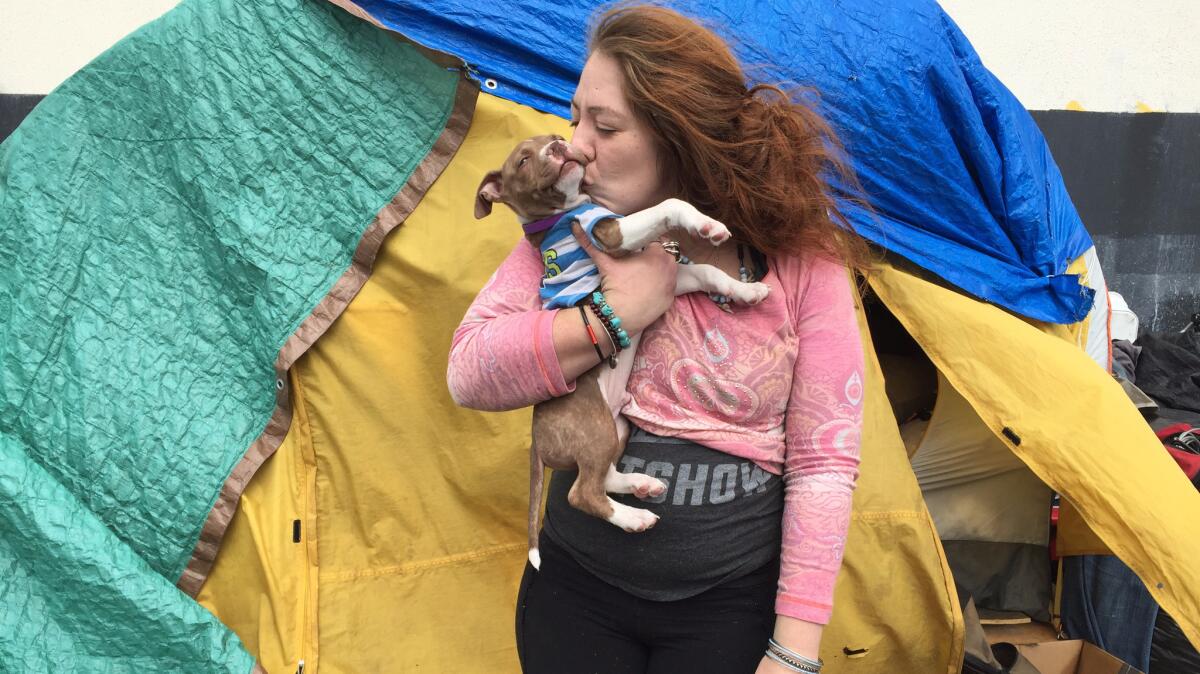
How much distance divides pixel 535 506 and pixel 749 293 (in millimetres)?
410

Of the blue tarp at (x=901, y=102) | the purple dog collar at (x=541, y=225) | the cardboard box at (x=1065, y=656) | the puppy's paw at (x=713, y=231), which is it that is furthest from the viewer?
the cardboard box at (x=1065, y=656)

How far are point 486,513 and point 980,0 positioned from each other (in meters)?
3.30

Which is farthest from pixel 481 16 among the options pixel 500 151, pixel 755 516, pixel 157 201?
pixel 755 516

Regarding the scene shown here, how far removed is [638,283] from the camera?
1.12 metres

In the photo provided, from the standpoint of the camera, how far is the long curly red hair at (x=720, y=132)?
111 centimetres

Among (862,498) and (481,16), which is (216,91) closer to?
(481,16)

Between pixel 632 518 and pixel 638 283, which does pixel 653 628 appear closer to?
pixel 632 518

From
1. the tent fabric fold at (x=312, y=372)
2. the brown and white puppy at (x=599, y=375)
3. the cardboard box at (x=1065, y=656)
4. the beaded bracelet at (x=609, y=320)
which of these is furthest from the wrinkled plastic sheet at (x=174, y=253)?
the cardboard box at (x=1065, y=656)

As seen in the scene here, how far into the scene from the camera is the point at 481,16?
6.36ft

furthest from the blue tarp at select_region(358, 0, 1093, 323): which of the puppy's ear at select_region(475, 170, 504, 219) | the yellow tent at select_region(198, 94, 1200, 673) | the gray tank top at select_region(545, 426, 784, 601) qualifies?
the gray tank top at select_region(545, 426, 784, 601)

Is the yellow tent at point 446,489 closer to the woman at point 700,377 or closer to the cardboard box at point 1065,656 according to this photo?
the cardboard box at point 1065,656

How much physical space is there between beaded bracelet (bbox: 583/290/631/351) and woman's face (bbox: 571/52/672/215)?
0.15 m

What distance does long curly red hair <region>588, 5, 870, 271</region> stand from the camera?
1.11 m

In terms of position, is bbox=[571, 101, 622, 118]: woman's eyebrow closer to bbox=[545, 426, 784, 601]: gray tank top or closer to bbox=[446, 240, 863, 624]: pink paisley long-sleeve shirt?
bbox=[446, 240, 863, 624]: pink paisley long-sleeve shirt
